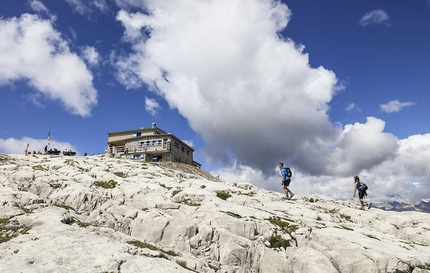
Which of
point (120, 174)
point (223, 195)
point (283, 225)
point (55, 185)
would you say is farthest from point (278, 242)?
point (120, 174)

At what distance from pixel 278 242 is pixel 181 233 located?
6.93 metres

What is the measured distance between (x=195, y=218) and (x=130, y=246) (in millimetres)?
8359

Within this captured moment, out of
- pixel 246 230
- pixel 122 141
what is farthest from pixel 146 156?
pixel 246 230

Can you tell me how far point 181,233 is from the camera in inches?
753

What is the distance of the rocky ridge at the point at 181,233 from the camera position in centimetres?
1326

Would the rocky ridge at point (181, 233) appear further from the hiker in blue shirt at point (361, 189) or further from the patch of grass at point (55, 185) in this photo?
the hiker in blue shirt at point (361, 189)

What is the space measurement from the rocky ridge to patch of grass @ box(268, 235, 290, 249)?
0.23 feet

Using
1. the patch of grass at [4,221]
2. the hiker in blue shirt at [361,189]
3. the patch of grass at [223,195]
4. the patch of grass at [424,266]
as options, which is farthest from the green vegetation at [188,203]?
the patch of grass at [424,266]

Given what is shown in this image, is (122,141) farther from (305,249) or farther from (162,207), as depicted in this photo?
(305,249)

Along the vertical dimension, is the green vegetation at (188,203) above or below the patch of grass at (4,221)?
above

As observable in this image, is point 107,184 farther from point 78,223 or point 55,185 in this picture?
point 78,223

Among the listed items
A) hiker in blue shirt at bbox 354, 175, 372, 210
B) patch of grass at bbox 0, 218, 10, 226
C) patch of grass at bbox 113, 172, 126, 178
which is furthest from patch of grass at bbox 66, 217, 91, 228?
hiker in blue shirt at bbox 354, 175, 372, 210

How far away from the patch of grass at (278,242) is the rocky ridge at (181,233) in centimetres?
7

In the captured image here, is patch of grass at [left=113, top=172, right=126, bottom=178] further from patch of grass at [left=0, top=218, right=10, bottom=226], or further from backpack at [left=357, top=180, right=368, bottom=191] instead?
backpack at [left=357, top=180, right=368, bottom=191]
